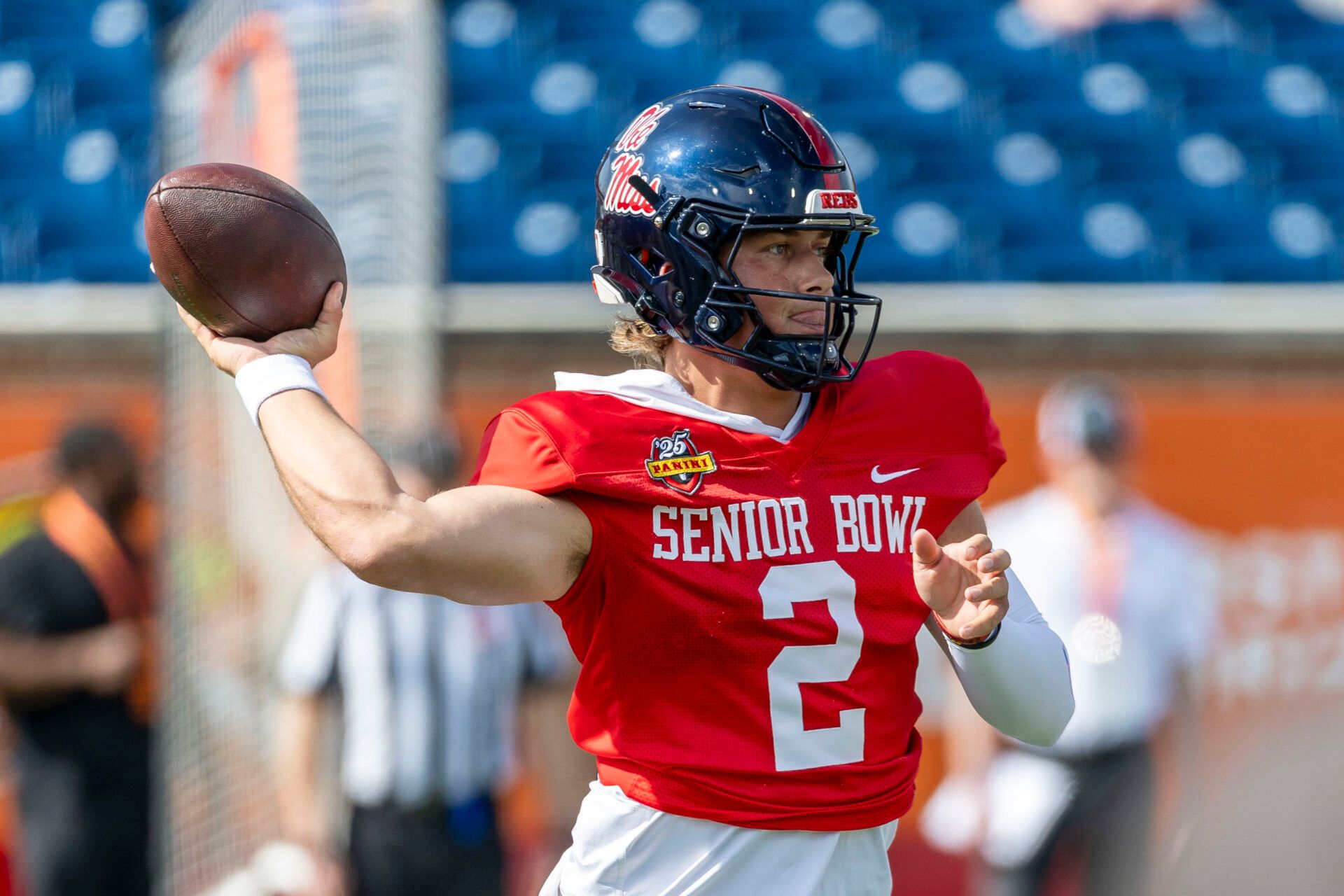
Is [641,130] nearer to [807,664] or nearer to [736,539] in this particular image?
[736,539]

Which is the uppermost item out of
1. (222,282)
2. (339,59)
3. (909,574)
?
(339,59)

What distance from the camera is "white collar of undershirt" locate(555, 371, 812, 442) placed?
2.00m

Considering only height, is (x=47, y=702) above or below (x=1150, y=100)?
below

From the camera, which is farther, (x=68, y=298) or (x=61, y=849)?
(x=68, y=298)

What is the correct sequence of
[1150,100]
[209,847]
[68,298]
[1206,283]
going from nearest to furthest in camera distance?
[209,847]
[68,298]
[1206,283]
[1150,100]

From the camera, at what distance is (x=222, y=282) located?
1.97m

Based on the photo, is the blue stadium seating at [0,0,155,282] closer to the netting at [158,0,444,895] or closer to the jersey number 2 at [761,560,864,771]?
the netting at [158,0,444,895]

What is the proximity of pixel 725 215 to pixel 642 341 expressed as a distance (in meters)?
0.27

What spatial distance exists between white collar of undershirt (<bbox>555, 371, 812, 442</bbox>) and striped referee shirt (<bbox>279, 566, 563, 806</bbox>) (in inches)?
97.8

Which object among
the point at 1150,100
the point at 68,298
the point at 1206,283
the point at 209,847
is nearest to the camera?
the point at 209,847

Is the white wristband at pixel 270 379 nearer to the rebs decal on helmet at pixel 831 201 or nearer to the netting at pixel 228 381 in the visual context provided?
the rebs decal on helmet at pixel 831 201

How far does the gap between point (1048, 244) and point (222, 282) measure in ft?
19.1

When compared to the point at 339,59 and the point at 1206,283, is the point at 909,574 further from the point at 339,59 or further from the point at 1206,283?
the point at 1206,283

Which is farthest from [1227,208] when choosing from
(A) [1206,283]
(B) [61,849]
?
(B) [61,849]
